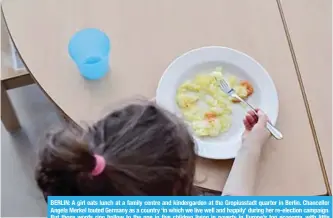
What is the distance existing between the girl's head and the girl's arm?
0.46 feet

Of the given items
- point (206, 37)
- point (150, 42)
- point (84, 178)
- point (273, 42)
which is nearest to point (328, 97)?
point (273, 42)

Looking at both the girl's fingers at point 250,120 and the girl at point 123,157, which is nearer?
the girl at point 123,157

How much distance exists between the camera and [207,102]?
1.11 m

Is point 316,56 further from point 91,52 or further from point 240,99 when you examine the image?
point 91,52

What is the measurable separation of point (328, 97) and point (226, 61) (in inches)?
9.0

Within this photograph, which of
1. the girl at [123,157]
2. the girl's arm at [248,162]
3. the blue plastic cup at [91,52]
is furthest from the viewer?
the blue plastic cup at [91,52]

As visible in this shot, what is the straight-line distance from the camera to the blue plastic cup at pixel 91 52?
3.68 feet

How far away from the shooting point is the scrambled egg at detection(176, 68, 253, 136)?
1083 mm

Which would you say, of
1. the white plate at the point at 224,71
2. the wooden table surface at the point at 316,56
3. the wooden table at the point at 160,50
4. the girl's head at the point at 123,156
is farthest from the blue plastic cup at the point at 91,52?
the wooden table surface at the point at 316,56

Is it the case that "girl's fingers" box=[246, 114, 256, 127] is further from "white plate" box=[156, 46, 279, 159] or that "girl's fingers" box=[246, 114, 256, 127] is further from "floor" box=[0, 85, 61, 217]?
"floor" box=[0, 85, 61, 217]

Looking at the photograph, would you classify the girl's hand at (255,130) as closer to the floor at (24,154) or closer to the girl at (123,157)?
the girl at (123,157)

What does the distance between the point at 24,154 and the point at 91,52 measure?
66 centimetres

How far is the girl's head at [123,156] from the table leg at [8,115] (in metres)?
0.70

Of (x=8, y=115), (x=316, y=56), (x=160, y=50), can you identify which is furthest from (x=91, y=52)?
(x=8, y=115)
